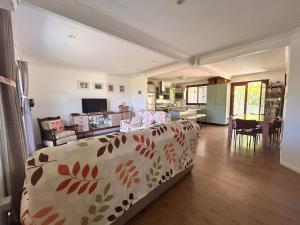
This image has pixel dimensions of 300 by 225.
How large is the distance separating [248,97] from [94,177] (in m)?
7.19

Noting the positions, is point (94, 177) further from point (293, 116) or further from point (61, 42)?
point (293, 116)

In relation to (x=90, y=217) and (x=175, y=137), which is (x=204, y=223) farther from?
(x=90, y=217)

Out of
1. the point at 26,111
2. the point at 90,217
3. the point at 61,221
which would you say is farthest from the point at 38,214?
the point at 26,111

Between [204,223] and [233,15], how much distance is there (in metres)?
2.75

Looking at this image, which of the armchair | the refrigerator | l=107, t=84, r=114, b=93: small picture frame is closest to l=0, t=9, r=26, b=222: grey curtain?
the armchair

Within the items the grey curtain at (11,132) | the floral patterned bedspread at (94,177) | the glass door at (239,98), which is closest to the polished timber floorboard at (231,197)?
the floral patterned bedspread at (94,177)

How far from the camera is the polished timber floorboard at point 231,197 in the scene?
4.91ft

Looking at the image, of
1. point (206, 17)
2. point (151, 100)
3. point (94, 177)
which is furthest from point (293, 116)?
point (151, 100)

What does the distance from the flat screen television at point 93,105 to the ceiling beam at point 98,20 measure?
3478 mm

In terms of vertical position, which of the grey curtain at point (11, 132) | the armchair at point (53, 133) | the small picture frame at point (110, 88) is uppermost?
the small picture frame at point (110, 88)

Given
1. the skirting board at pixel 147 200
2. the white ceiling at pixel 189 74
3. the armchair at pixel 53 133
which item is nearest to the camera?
the skirting board at pixel 147 200

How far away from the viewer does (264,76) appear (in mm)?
5672

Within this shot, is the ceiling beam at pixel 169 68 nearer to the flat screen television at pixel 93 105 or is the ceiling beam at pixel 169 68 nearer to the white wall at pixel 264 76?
the flat screen television at pixel 93 105

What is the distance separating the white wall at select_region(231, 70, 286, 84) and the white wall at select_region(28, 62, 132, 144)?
5.97 m
